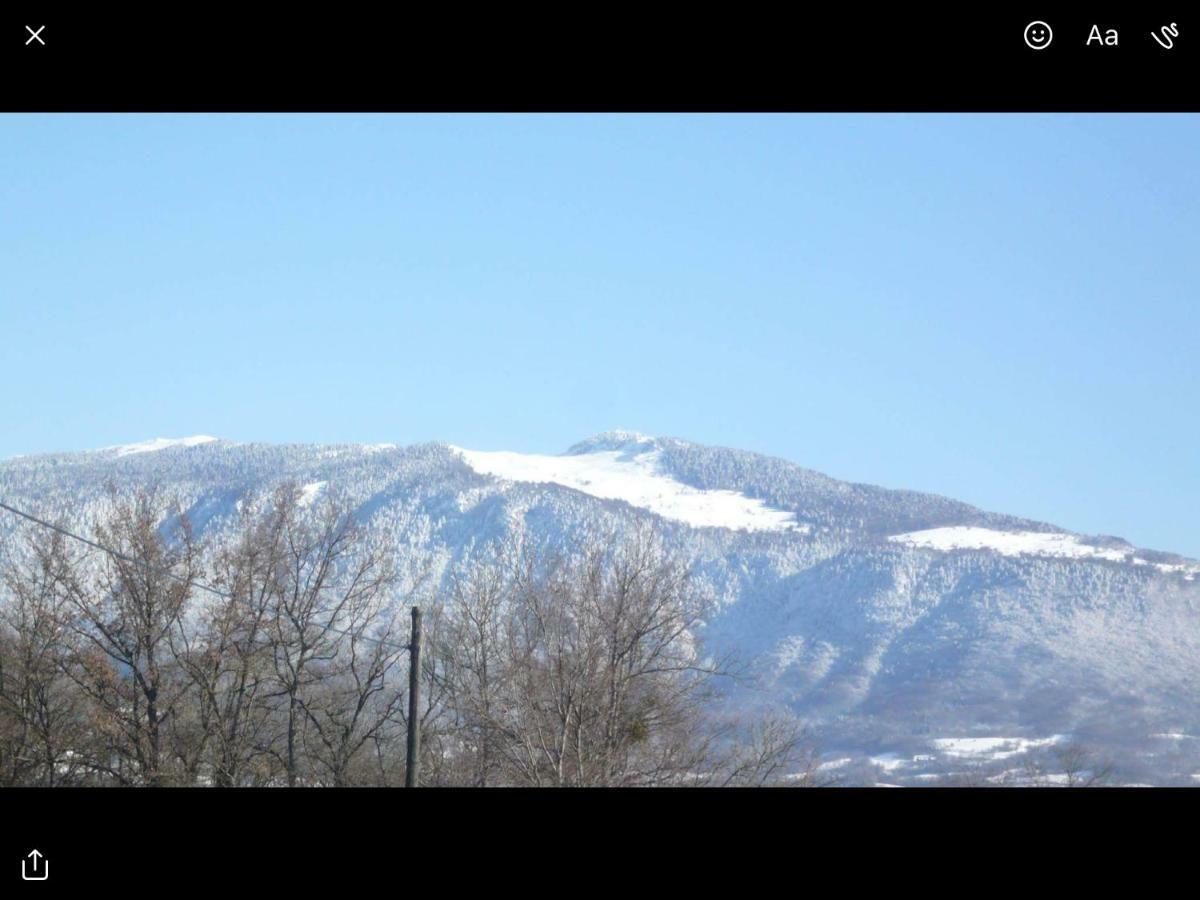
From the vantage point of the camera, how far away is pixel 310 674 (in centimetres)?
2569

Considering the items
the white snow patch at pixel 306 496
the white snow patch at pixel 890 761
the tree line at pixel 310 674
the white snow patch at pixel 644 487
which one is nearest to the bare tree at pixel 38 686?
the tree line at pixel 310 674

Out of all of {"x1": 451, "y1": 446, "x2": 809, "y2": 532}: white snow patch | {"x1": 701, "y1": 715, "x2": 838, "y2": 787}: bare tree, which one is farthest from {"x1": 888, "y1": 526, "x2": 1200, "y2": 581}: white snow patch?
{"x1": 701, "y1": 715, "x2": 838, "y2": 787}: bare tree

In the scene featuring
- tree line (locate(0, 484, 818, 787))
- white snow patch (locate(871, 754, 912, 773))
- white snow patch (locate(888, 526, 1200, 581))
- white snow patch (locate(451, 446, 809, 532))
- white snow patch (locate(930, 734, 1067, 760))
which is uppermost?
white snow patch (locate(451, 446, 809, 532))

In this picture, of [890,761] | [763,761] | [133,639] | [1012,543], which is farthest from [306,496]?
[1012,543]

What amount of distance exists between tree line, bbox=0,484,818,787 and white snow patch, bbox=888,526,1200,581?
49301 millimetres

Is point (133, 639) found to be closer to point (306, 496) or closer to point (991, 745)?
point (306, 496)

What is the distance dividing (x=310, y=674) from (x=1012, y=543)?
58270 mm

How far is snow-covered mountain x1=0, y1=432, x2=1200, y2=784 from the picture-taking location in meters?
49.7
